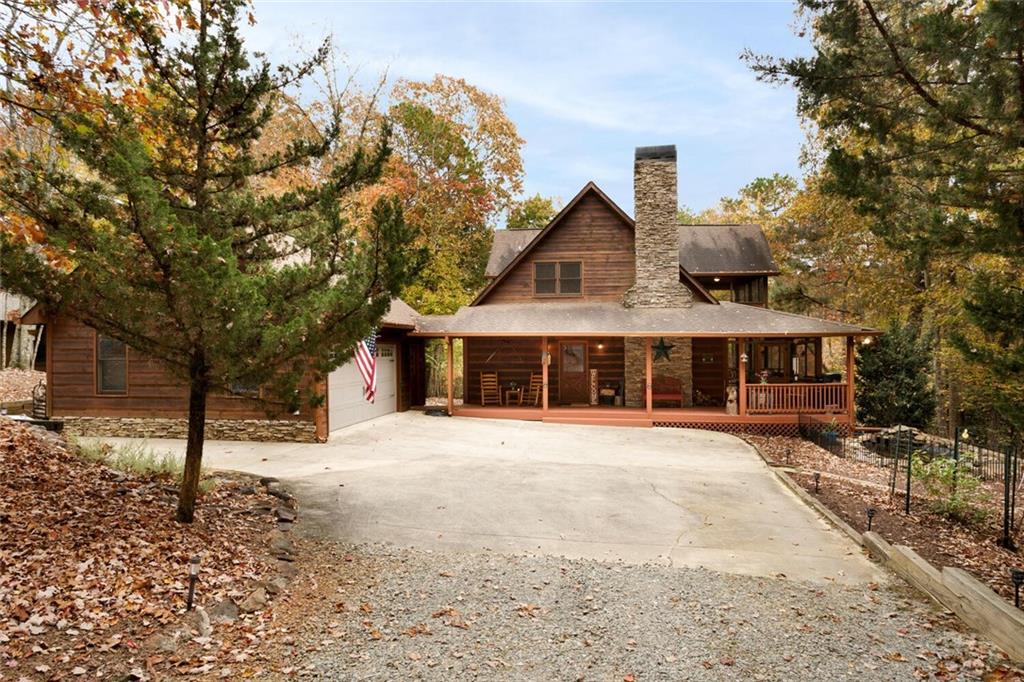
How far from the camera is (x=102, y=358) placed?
45.3ft

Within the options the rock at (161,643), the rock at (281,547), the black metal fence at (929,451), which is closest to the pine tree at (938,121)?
the black metal fence at (929,451)

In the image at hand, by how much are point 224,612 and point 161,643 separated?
574 millimetres

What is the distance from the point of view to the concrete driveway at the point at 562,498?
21.5 feet

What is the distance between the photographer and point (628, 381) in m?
19.1

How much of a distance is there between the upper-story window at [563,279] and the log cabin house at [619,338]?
0.04 meters

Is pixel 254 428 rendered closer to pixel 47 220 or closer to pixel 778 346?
pixel 47 220

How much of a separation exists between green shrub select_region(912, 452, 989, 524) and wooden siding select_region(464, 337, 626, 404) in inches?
405

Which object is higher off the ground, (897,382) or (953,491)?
(897,382)

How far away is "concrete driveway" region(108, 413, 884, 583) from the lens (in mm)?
6562

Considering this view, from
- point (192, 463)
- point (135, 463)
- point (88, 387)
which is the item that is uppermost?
point (88, 387)

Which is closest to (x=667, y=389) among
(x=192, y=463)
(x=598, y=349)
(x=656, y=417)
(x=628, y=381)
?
(x=628, y=381)

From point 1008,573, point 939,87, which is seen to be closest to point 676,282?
point 939,87

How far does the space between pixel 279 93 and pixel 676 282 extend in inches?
546

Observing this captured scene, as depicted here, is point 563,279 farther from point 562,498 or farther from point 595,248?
point 562,498
